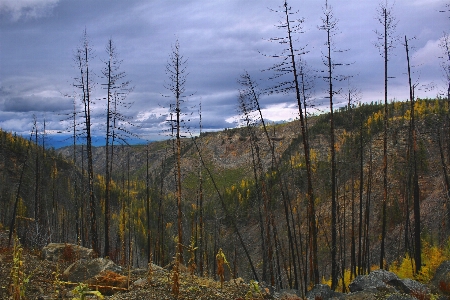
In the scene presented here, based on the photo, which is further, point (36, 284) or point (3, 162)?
point (3, 162)

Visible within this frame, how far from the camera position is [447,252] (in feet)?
55.7

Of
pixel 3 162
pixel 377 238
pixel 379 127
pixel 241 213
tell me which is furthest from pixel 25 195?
pixel 379 127

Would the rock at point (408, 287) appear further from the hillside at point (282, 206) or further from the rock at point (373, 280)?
the hillside at point (282, 206)

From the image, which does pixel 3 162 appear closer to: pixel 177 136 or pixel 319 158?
pixel 177 136

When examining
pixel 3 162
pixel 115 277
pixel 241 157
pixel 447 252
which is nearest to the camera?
pixel 115 277

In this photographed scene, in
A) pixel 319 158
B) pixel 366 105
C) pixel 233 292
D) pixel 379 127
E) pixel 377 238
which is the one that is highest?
pixel 366 105

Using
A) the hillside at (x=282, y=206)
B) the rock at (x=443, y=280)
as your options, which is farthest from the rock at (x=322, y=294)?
the hillside at (x=282, y=206)

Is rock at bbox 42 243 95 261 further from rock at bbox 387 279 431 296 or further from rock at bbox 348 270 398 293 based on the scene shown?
rock at bbox 387 279 431 296

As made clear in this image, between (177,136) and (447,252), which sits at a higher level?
(177,136)

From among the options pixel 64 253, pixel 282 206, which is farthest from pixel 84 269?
pixel 282 206

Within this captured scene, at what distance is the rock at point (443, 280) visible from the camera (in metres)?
10.3

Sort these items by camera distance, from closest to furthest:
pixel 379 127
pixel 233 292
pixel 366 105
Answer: pixel 233 292
pixel 379 127
pixel 366 105

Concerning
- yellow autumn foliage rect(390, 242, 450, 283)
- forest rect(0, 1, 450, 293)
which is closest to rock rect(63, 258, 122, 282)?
forest rect(0, 1, 450, 293)

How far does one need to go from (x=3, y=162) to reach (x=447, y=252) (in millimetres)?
65289
